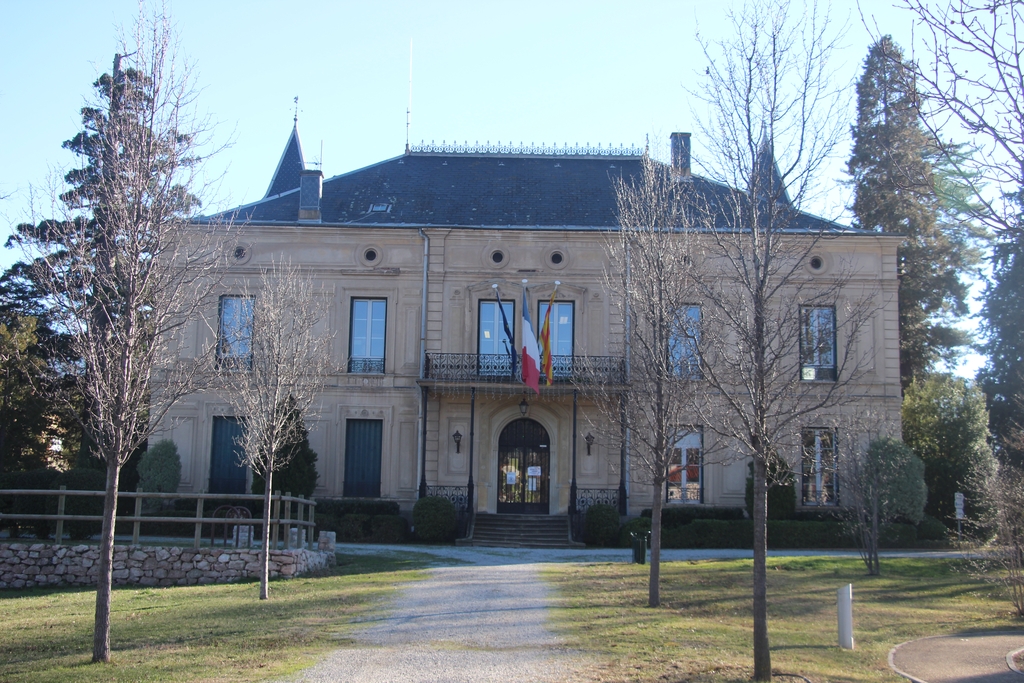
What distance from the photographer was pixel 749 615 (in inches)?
514

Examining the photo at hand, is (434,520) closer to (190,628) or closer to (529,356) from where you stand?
(529,356)

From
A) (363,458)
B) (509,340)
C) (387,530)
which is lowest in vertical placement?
(387,530)

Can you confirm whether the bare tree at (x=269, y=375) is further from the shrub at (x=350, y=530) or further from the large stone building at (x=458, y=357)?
the large stone building at (x=458, y=357)

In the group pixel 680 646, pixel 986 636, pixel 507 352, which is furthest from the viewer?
pixel 507 352

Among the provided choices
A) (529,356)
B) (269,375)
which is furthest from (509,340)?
(269,375)

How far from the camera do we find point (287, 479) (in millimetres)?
24000

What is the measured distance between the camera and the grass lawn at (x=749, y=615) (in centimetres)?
971

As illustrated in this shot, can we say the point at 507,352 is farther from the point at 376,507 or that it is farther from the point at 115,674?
the point at 115,674

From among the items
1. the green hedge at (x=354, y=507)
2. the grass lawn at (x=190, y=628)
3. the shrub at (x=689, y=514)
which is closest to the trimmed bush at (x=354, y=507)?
the green hedge at (x=354, y=507)

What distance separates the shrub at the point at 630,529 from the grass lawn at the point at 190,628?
26.3 feet

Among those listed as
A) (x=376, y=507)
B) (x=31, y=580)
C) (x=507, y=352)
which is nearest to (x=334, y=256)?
(x=507, y=352)

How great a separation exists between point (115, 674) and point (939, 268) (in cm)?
3425

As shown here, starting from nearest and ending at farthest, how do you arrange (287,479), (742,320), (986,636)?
(742,320), (986,636), (287,479)

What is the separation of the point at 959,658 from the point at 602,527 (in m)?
13.4
